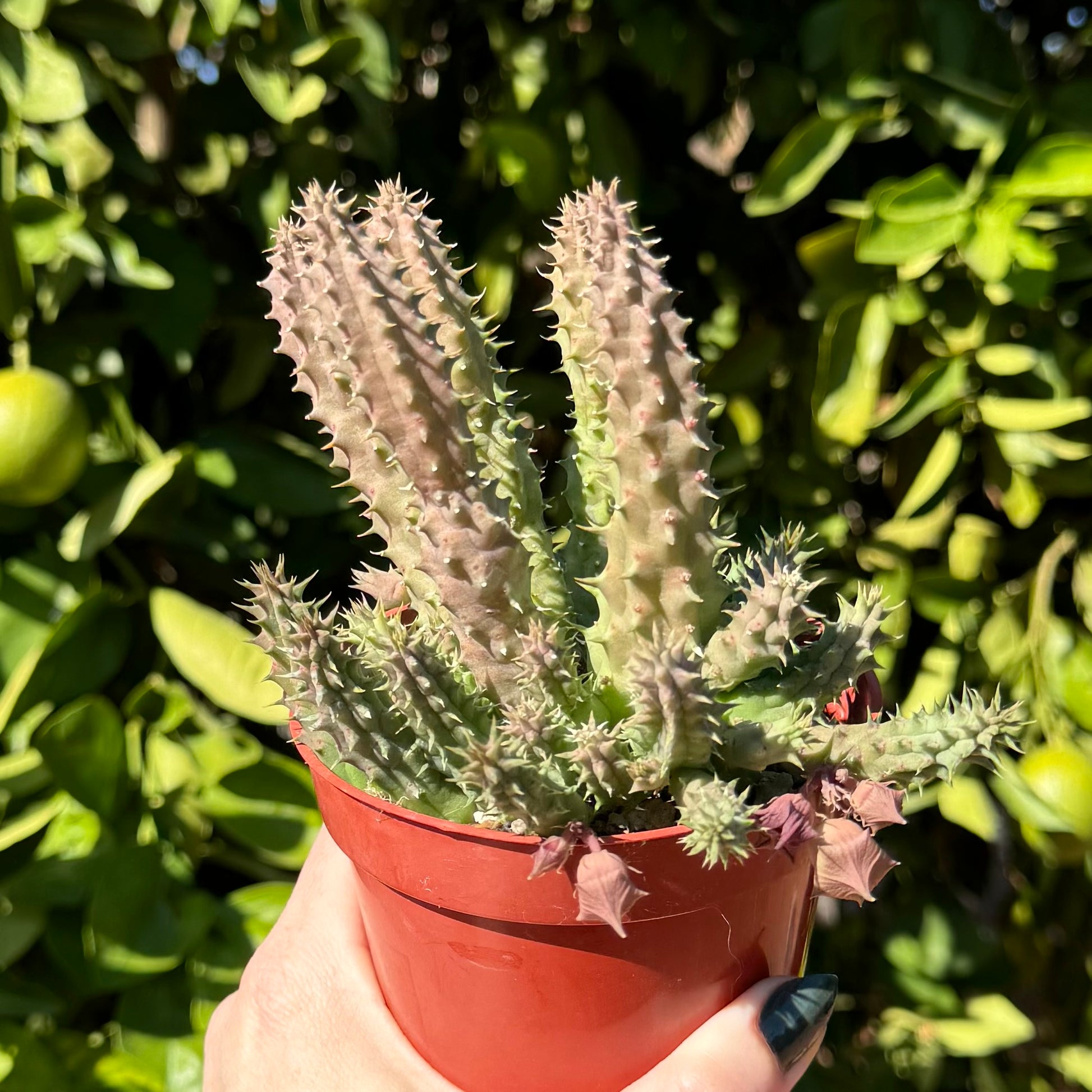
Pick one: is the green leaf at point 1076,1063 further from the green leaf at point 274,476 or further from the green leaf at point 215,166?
the green leaf at point 215,166

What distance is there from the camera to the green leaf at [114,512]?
75 cm

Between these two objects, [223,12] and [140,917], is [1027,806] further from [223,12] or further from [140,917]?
[223,12]

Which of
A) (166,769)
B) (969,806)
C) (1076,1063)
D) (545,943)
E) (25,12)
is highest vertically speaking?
(25,12)

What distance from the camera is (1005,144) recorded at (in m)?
0.72

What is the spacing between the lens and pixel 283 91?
755mm

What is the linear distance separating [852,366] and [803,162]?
0.16 metres

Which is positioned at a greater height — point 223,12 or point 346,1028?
point 223,12

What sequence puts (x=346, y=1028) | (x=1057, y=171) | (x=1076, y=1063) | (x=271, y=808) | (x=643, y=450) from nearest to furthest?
(x=643, y=450)
(x=346, y=1028)
(x=1057, y=171)
(x=271, y=808)
(x=1076, y=1063)

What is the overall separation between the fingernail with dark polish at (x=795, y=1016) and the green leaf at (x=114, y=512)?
1.82 ft

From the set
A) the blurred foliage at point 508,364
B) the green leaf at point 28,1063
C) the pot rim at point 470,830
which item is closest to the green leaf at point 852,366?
the blurred foliage at point 508,364

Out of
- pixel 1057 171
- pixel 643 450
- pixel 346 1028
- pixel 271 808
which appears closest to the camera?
pixel 643 450

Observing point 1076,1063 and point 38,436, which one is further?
point 1076,1063

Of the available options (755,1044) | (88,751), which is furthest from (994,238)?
(88,751)

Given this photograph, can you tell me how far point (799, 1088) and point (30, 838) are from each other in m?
0.68
